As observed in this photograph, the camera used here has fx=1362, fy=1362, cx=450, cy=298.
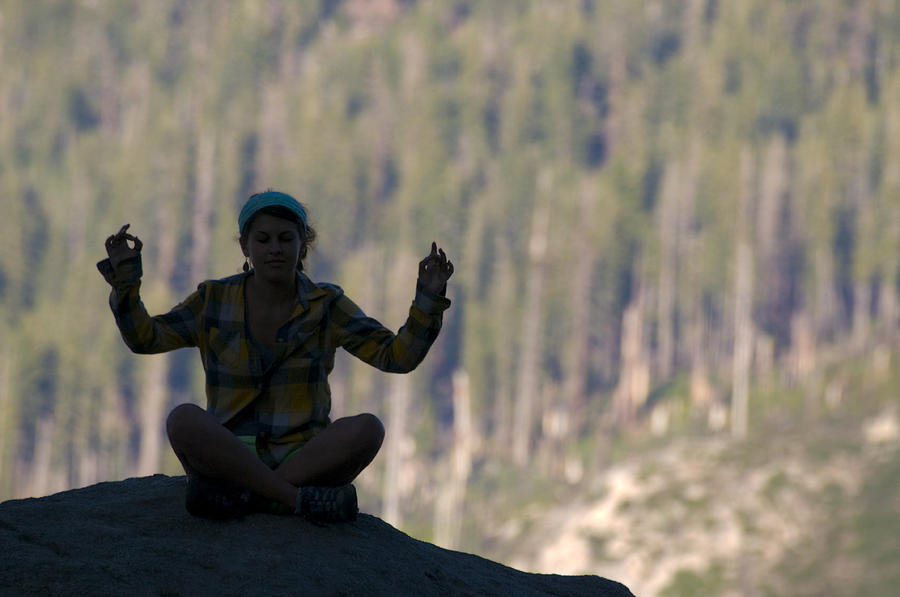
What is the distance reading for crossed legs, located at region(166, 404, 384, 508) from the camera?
5.67 meters

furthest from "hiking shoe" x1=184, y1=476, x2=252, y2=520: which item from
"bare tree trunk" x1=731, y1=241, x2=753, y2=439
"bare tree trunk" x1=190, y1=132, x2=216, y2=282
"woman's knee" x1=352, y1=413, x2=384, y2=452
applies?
"bare tree trunk" x1=190, y1=132, x2=216, y2=282

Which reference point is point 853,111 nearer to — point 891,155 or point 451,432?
point 891,155

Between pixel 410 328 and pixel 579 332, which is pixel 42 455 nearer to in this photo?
pixel 579 332

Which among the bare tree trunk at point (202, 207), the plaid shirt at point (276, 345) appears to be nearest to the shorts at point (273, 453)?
the plaid shirt at point (276, 345)

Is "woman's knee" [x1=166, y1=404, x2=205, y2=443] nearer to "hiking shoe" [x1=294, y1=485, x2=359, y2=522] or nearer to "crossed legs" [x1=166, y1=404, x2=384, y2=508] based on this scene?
"crossed legs" [x1=166, y1=404, x2=384, y2=508]

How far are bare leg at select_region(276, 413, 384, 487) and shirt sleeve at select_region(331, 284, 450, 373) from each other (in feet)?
0.95

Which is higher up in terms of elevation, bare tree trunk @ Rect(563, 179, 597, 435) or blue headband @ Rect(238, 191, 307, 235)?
bare tree trunk @ Rect(563, 179, 597, 435)

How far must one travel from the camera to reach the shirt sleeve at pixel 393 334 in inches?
230

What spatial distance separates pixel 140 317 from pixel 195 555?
105 centimetres

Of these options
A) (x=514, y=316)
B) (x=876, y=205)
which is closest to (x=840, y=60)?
(x=876, y=205)

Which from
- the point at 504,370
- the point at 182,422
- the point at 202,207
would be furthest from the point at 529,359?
the point at 182,422

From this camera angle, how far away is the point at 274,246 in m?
5.88

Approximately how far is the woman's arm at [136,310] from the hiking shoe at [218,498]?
611 millimetres

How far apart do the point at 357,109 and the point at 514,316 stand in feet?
108
